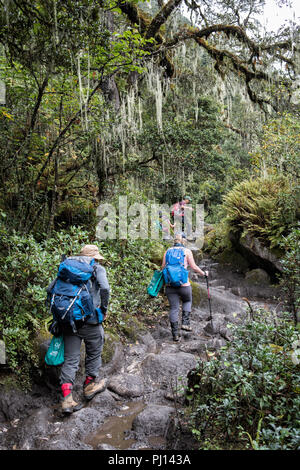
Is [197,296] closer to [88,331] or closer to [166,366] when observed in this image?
[166,366]

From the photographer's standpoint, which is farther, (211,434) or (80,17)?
(80,17)

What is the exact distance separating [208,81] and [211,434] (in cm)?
1357

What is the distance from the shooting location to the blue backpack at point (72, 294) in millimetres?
3482

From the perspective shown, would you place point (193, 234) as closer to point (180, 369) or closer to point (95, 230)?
point (95, 230)

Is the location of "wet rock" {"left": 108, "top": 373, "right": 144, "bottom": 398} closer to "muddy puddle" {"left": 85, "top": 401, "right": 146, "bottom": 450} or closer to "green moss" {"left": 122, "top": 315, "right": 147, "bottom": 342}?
"muddy puddle" {"left": 85, "top": 401, "right": 146, "bottom": 450}

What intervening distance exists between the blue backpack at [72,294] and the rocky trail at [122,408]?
99 centimetres

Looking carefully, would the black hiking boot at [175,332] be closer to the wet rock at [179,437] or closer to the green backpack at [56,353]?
the green backpack at [56,353]

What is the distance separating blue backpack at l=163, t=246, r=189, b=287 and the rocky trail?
114 centimetres

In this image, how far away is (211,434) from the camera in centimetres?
263

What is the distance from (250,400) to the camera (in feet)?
8.58

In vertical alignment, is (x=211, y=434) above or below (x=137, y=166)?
below
